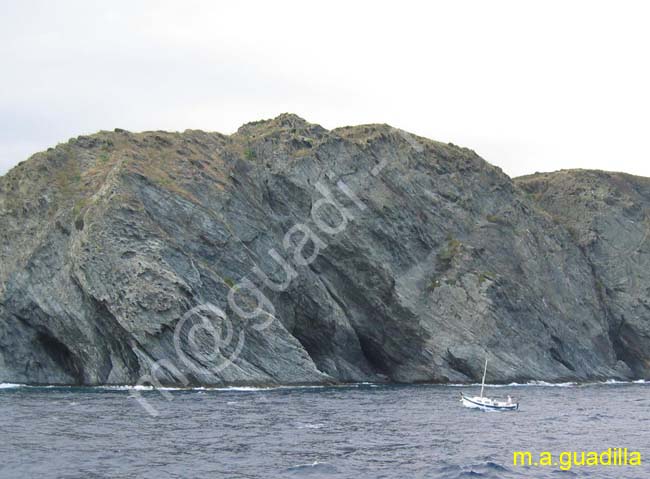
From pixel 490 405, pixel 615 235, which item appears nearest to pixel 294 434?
pixel 490 405

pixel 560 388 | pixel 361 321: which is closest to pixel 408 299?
pixel 361 321

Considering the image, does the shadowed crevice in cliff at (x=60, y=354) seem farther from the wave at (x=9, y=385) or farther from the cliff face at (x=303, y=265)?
the wave at (x=9, y=385)

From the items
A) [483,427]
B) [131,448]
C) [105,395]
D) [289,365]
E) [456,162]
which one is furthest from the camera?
[456,162]

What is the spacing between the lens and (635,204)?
139500 mm

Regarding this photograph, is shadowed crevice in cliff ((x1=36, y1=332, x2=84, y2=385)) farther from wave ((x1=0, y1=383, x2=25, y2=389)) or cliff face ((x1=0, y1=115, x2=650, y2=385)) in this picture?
wave ((x1=0, y1=383, x2=25, y2=389))

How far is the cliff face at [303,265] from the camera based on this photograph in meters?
85.8

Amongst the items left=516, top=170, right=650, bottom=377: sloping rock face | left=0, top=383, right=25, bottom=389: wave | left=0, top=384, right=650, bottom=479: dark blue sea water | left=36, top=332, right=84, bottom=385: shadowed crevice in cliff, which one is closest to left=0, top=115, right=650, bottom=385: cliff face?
left=36, top=332, right=84, bottom=385: shadowed crevice in cliff

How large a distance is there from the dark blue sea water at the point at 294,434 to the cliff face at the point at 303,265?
9996 millimetres

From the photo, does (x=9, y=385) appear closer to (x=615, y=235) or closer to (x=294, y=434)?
(x=294, y=434)

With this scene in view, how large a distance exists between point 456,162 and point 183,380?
212 ft

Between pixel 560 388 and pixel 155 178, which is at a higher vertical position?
pixel 155 178

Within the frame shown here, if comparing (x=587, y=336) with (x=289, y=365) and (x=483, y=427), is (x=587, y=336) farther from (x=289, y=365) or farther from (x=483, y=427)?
(x=483, y=427)

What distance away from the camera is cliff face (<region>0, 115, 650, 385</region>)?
85750 mm

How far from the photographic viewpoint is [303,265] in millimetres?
102625
